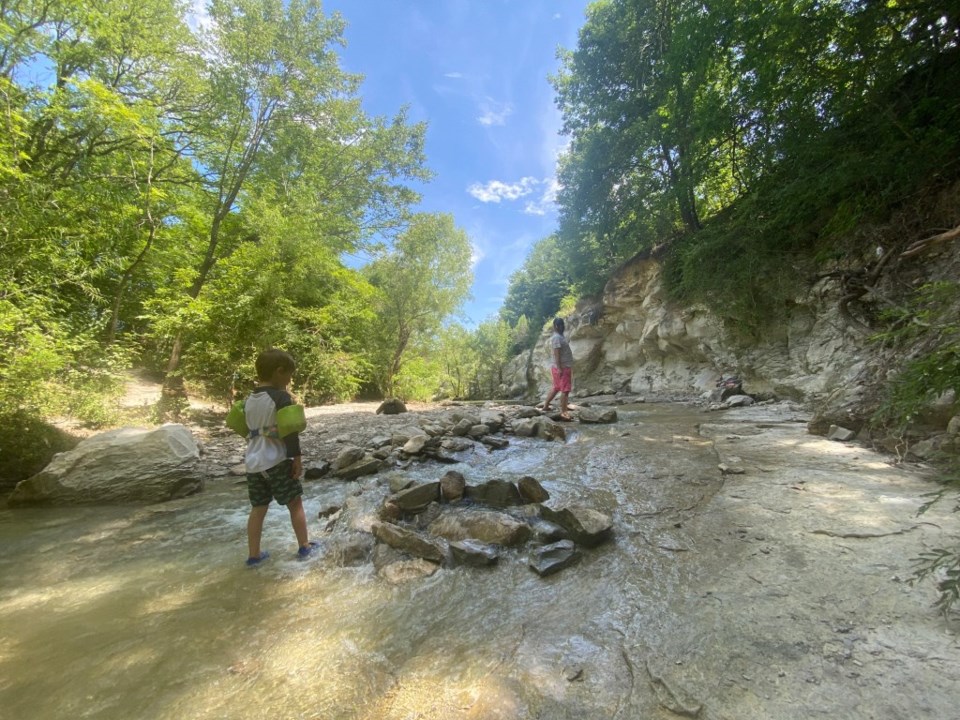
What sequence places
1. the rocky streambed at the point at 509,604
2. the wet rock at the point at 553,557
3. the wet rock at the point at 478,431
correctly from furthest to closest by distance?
1. the wet rock at the point at 478,431
2. the wet rock at the point at 553,557
3. the rocky streambed at the point at 509,604

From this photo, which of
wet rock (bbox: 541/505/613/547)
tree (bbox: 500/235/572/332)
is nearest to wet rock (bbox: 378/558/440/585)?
wet rock (bbox: 541/505/613/547)

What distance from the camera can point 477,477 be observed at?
501cm

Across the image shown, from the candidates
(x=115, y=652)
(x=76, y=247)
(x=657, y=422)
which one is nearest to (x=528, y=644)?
(x=115, y=652)

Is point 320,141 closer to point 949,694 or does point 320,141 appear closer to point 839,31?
point 839,31

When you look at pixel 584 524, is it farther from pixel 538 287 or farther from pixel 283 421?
pixel 538 287

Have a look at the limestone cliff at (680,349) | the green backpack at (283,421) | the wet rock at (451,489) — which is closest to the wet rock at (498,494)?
the wet rock at (451,489)

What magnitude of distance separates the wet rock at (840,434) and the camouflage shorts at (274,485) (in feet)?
20.7

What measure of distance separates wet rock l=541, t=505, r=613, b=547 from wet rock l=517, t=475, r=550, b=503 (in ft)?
1.94

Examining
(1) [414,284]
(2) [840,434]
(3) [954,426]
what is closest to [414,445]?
(2) [840,434]

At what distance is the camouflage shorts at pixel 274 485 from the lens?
3309 millimetres

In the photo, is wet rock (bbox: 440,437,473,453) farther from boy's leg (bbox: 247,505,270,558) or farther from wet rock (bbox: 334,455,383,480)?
boy's leg (bbox: 247,505,270,558)

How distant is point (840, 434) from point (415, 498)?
17.5ft

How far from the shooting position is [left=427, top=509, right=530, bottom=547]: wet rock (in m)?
3.09

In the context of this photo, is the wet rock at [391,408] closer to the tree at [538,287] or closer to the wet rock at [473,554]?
the wet rock at [473,554]
